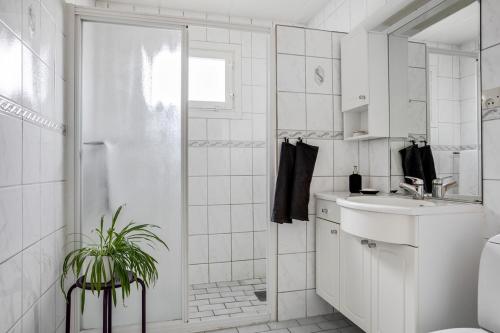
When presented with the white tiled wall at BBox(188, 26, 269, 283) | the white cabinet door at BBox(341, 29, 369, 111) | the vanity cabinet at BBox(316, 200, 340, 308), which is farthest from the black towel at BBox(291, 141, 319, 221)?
the white tiled wall at BBox(188, 26, 269, 283)

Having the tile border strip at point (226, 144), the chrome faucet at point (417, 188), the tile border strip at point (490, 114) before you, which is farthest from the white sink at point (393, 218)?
the tile border strip at point (226, 144)

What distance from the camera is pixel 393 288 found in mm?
1582

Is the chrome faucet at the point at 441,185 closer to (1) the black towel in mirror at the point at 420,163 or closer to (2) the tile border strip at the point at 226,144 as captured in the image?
(1) the black towel in mirror at the point at 420,163

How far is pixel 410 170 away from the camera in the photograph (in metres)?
→ 2.06

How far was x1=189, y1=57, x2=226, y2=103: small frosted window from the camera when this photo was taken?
10.2 feet

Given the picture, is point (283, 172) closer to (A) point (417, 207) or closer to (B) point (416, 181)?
(B) point (416, 181)

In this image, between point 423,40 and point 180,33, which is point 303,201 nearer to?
point 423,40

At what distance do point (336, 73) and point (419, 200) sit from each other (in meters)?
1.13

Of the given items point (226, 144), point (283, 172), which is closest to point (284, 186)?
point (283, 172)

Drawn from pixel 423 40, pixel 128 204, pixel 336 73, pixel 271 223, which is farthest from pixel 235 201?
pixel 423 40

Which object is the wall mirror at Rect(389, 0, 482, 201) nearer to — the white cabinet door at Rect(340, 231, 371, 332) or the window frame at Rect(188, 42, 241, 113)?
the white cabinet door at Rect(340, 231, 371, 332)

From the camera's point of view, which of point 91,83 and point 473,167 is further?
point 91,83

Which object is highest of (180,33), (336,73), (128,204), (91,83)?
(180,33)

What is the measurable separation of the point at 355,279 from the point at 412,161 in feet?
2.60
